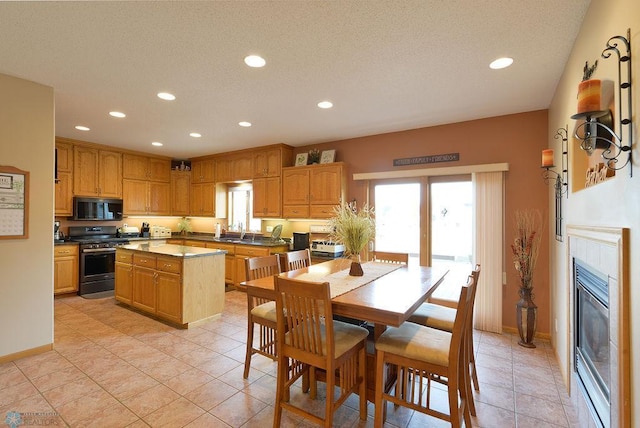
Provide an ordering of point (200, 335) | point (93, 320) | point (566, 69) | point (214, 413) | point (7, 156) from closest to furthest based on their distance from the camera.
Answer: point (214, 413) < point (566, 69) < point (7, 156) < point (200, 335) < point (93, 320)

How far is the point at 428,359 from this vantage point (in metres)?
1.71

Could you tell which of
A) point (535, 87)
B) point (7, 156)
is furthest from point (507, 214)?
point (7, 156)

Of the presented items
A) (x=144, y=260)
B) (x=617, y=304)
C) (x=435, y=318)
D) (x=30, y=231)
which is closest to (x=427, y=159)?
(x=435, y=318)

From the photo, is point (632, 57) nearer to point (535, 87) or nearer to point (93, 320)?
point (535, 87)

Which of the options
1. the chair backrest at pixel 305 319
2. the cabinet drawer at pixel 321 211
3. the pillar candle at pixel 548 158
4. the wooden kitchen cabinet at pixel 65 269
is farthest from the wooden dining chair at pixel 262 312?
the wooden kitchen cabinet at pixel 65 269

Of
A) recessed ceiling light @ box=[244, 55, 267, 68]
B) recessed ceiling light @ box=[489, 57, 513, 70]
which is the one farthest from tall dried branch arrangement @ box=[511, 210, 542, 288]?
recessed ceiling light @ box=[244, 55, 267, 68]

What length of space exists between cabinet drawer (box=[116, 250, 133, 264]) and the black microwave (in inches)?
58.2

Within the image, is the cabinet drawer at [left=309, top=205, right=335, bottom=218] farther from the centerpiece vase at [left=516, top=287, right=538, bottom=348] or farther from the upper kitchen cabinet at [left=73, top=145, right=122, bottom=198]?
the upper kitchen cabinet at [left=73, top=145, right=122, bottom=198]

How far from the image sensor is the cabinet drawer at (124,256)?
421 centimetres

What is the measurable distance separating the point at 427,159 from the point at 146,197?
212 inches

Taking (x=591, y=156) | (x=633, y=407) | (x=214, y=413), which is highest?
(x=591, y=156)

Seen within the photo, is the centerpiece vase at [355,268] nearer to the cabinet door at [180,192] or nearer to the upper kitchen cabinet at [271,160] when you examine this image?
the upper kitchen cabinet at [271,160]

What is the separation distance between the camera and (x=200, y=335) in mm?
3375

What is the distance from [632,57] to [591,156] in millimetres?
927
